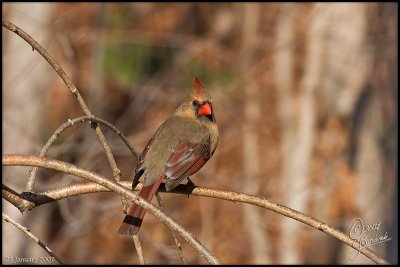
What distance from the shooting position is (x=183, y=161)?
379 cm

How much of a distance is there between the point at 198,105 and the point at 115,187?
7.55ft

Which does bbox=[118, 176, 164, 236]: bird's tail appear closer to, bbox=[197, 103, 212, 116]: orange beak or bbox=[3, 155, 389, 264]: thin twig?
bbox=[3, 155, 389, 264]: thin twig

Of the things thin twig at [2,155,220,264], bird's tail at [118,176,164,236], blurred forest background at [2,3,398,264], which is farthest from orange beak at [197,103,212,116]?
thin twig at [2,155,220,264]

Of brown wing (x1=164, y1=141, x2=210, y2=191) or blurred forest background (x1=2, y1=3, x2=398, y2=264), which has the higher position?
blurred forest background (x1=2, y1=3, x2=398, y2=264)

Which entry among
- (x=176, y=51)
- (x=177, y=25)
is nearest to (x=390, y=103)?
(x=176, y=51)

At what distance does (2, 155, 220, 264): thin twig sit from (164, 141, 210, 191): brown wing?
1.27 metres

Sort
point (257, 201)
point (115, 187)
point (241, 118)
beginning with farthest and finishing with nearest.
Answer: point (241, 118) → point (257, 201) → point (115, 187)

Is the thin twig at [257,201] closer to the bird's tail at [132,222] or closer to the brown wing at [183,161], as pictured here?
the bird's tail at [132,222]

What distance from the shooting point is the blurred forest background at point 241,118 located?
6.98 metres

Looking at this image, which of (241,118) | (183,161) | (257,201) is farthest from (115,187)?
(241,118)

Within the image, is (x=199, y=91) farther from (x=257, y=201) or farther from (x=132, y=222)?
(x=257, y=201)

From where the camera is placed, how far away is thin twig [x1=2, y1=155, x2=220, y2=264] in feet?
6.37

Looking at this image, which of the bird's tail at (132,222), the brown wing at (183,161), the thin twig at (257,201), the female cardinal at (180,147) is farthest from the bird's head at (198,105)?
the thin twig at (257,201)

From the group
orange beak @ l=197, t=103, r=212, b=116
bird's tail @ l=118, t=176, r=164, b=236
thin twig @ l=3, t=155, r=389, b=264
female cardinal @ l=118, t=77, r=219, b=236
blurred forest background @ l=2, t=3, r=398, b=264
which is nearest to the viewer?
thin twig @ l=3, t=155, r=389, b=264
